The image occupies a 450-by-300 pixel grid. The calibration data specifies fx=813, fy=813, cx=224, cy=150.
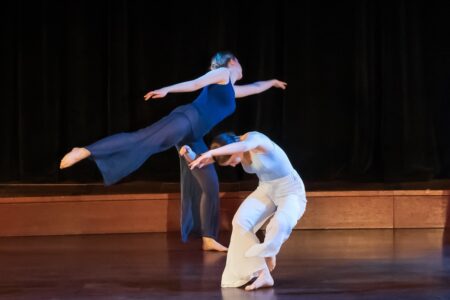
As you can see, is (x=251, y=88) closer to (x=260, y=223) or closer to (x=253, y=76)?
(x=260, y=223)

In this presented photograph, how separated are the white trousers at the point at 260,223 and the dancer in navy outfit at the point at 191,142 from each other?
2.42ft

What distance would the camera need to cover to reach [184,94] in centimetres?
681

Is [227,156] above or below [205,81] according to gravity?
below

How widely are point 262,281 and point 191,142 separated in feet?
4.00

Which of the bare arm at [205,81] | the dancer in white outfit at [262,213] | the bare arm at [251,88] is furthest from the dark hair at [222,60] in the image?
the dancer in white outfit at [262,213]

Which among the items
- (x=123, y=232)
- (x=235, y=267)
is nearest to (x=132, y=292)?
(x=235, y=267)

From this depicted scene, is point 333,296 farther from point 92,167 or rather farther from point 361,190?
point 92,167

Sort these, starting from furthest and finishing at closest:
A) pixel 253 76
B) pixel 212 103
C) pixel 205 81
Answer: pixel 253 76 < pixel 212 103 < pixel 205 81

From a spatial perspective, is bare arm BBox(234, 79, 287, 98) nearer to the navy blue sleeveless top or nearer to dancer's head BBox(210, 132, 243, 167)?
the navy blue sleeveless top

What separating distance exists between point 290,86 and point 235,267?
2.86 metres

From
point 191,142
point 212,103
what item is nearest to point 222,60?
point 212,103

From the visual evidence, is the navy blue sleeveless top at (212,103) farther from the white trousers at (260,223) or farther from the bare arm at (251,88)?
the white trousers at (260,223)

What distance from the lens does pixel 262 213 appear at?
4.38 m

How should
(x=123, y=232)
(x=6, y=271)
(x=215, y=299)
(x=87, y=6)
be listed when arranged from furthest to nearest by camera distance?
(x=87, y=6) → (x=123, y=232) → (x=6, y=271) → (x=215, y=299)
